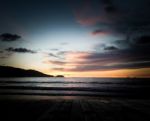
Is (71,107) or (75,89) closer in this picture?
(71,107)

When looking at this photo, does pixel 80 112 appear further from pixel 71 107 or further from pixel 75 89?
pixel 75 89

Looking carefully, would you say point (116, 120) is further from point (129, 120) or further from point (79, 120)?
point (79, 120)

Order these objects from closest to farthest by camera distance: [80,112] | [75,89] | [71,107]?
[80,112]
[71,107]
[75,89]

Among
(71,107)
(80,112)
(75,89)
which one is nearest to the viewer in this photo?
(80,112)

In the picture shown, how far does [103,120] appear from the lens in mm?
5965

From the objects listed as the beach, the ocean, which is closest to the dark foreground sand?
the beach

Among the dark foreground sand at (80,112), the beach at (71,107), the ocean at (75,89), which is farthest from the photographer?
the ocean at (75,89)

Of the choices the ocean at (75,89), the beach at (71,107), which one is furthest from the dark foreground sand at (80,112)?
the ocean at (75,89)

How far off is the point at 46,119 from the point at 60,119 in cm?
42

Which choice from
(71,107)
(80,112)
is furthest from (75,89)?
(80,112)

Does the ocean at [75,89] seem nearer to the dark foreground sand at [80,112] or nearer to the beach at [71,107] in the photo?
the beach at [71,107]

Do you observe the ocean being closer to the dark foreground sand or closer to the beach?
the beach

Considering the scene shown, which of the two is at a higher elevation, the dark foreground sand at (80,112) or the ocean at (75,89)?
the ocean at (75,89)

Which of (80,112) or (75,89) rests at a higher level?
(75,89)
